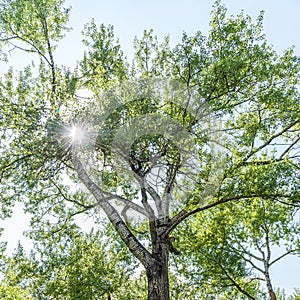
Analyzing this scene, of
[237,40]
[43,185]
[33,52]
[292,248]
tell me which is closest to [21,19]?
[33,52]

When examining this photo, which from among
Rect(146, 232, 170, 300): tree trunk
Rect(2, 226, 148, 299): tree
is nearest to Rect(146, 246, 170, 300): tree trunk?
Rect(146, 232, 170, 300): tree trunk

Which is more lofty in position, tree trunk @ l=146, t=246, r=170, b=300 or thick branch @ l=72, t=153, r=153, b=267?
thick branch @ l=72, t=153, r=153, b=267

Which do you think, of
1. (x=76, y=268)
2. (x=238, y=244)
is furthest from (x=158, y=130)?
(x=238, y=244)

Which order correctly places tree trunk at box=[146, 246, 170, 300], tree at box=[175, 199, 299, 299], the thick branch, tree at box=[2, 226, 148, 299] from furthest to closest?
tree at box=[175, 199, 299, 299]
tree at box=[2, 226, 148, 299]
the thick branch
tree trunk at box=[146, 246, 170, 300]

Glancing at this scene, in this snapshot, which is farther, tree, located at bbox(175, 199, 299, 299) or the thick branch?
tree, located at bbox(175, 199, 299, 299)

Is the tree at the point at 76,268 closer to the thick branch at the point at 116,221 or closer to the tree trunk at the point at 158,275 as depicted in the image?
the thick branch at the point at 116,221

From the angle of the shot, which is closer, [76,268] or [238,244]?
[76,268]

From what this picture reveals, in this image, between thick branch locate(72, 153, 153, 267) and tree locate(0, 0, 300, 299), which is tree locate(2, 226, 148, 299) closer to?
tree locate(0, 0, 300, 299)

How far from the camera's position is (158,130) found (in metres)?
9.17

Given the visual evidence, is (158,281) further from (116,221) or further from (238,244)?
(238,244)

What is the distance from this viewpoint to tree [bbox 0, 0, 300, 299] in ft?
30.3

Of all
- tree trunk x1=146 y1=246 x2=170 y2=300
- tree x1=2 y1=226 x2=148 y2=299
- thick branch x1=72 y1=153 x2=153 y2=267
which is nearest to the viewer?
tree trunk x1=146 y1=246 x2=170 y2=300

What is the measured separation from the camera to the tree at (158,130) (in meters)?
9.23

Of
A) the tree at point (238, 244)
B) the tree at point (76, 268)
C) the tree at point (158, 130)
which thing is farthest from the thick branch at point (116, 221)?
the tree at point (238, 244)
